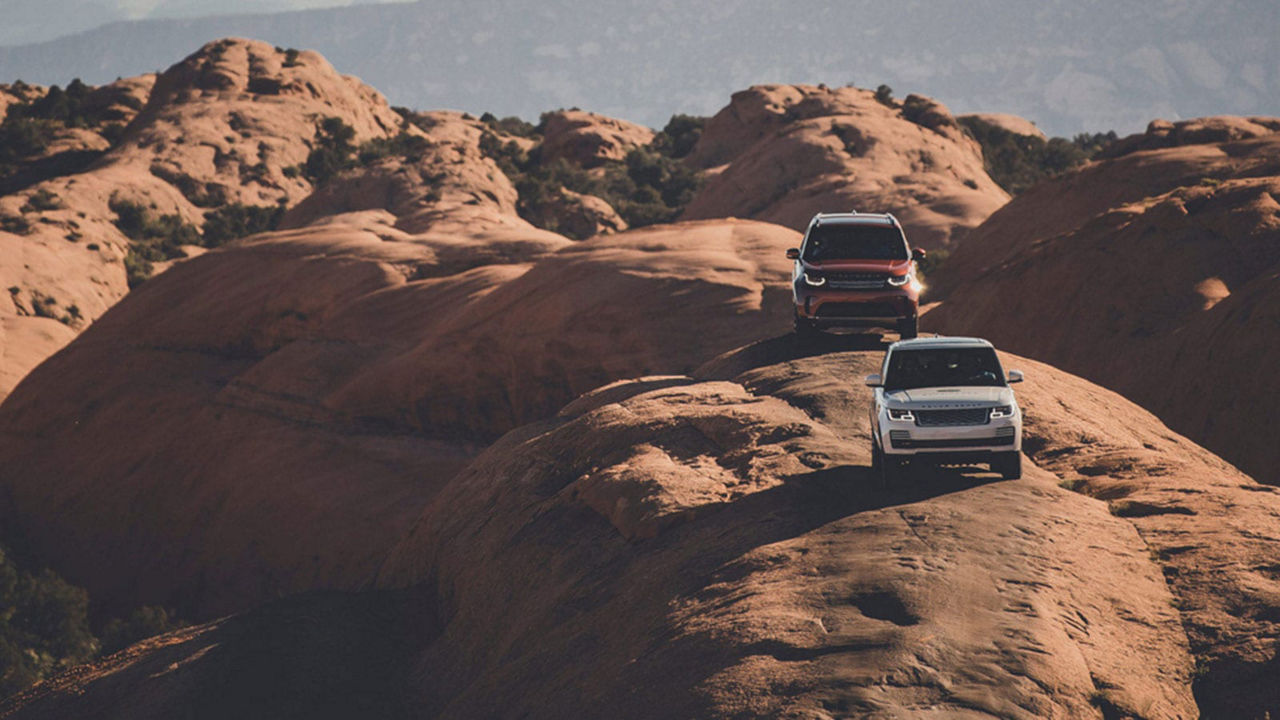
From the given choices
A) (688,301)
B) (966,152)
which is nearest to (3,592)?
(688,301)

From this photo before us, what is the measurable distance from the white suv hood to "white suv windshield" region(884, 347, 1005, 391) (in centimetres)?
35

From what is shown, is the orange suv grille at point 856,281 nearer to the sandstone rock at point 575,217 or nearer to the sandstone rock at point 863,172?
the sandstone rock at point 863,172

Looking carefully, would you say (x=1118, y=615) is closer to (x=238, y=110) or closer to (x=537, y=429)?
(x=537, y=429)

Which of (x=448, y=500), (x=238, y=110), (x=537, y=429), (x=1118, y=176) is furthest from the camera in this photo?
(x=238, y=110)

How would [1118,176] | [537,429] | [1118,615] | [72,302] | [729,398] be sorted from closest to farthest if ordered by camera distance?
[1118,615], [729,398], [537,429], [1118,176], [72,302]

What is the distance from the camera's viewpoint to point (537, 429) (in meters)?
19.2

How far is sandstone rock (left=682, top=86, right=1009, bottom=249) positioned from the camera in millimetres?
52312

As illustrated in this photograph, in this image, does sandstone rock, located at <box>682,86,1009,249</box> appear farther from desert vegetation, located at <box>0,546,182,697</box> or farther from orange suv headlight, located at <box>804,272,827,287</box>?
desert vegetation, located at <box>0,546,182,697</box>

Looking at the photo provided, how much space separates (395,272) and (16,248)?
100 ft

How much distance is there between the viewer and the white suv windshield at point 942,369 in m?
12.4

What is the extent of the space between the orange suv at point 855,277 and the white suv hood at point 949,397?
229 inches

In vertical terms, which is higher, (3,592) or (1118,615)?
(1118,615)

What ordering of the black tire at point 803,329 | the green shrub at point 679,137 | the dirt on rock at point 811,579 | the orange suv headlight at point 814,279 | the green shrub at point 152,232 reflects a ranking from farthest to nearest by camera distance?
the green shrub at point 679,137 < the green shrub at point 152,232 < the black tire at point 803,329 < the orange suv headlight at point 814,279 < the dirt on rock at point 811,579

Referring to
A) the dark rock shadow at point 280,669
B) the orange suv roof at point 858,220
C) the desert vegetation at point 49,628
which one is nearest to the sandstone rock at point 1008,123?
the orange suv roof at point 858,220
